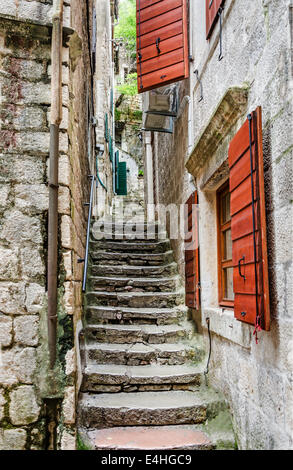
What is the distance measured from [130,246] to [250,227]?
403cm

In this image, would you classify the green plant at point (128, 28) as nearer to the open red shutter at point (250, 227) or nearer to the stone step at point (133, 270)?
the stone step at point (133, 270)

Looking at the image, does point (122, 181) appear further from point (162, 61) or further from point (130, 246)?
point (162, 61)

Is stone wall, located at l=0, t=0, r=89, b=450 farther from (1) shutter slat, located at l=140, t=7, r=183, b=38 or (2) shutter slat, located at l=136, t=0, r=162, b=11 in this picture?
(2) shutter slat, located at l=136, t=0, r=162, b=11

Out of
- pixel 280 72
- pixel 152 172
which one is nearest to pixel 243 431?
pixel 280 72

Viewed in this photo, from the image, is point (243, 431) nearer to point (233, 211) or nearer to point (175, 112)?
point (233, 211)

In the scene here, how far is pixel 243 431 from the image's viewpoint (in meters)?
2.80

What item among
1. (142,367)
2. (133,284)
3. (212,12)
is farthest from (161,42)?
(142,367)

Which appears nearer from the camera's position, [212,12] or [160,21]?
[212,12]

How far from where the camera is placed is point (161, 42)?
16.7ft

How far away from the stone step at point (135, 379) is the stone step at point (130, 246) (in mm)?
2628

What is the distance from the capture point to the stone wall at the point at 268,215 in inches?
83.3

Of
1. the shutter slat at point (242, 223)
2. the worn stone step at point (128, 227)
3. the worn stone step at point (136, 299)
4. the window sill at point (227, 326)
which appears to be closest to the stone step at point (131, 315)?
the worn stone step at point (136, 299)

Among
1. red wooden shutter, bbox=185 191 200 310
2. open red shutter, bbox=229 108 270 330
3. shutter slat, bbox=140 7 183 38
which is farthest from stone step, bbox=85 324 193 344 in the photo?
shutter slat, bbox=140 7 183 38

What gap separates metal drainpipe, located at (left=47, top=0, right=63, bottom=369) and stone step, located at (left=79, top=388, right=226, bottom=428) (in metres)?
0.77
